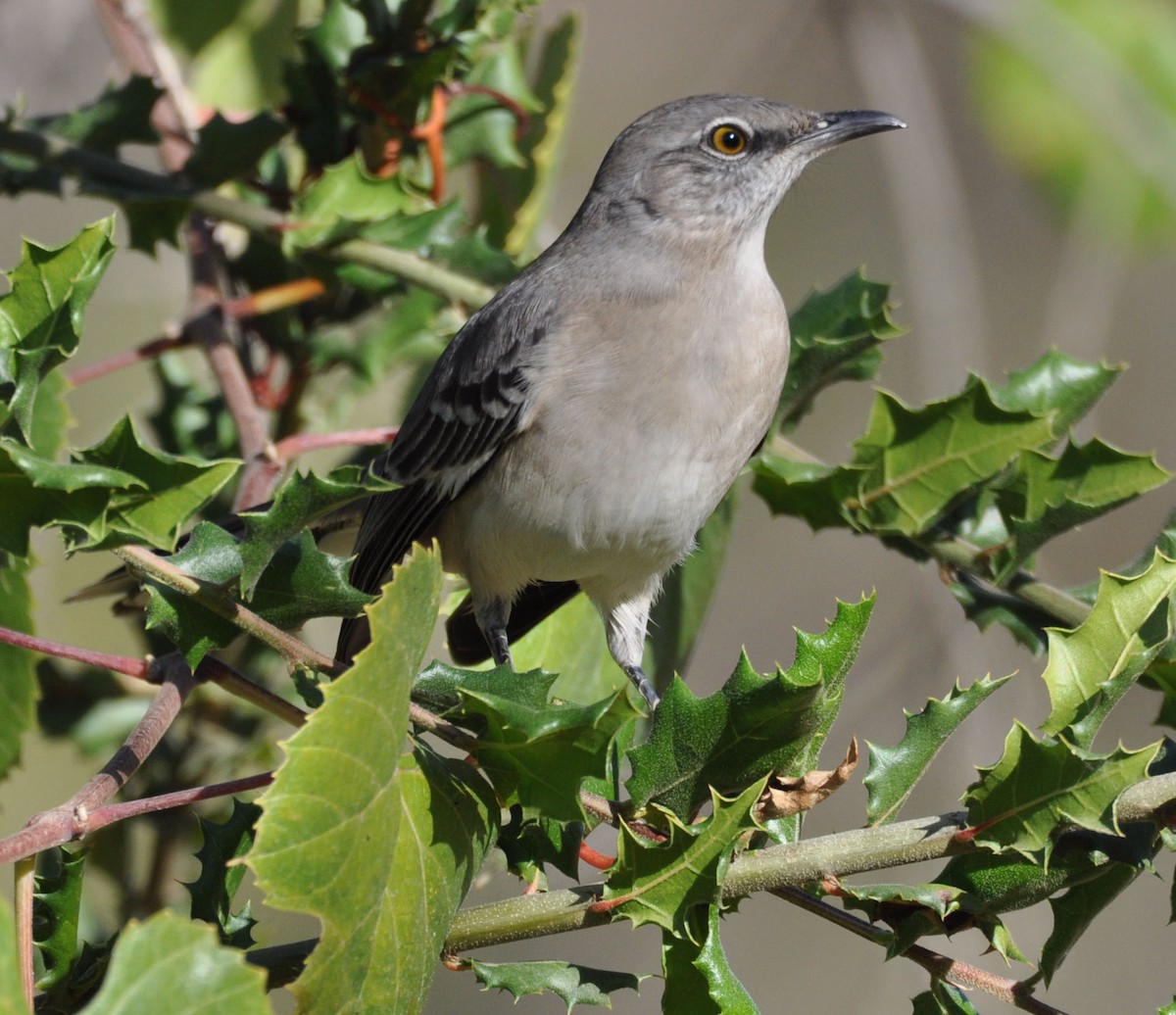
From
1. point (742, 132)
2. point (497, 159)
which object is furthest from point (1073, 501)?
point (497, 159)

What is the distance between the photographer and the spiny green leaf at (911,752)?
2.22 metres

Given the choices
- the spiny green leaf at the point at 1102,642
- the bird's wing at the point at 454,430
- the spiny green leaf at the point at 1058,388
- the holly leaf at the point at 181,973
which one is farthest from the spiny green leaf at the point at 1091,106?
the holly leaf at the point at 181,973

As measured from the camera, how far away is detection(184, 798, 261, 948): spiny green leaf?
2.27 m

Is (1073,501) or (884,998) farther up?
(1073,501)

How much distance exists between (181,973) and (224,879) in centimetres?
88

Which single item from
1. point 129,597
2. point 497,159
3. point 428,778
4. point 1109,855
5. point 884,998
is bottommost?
point 884,998

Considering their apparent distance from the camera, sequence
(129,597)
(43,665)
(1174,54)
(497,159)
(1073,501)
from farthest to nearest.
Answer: (1174,54)
(497,159)
(43,665)
(129,597)
(1073,501)

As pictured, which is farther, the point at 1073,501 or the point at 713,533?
the point at 713,533

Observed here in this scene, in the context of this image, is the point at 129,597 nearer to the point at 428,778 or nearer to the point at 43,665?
the point at 43,665

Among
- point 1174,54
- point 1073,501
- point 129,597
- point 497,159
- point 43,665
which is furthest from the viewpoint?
point 1174,54

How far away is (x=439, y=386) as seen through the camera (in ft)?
13.0

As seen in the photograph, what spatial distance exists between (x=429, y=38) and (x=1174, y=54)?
3.08 meters

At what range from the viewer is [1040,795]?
2031 mm

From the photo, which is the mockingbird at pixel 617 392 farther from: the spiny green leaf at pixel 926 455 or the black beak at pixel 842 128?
the spiny green leaf at pixel 926 455
